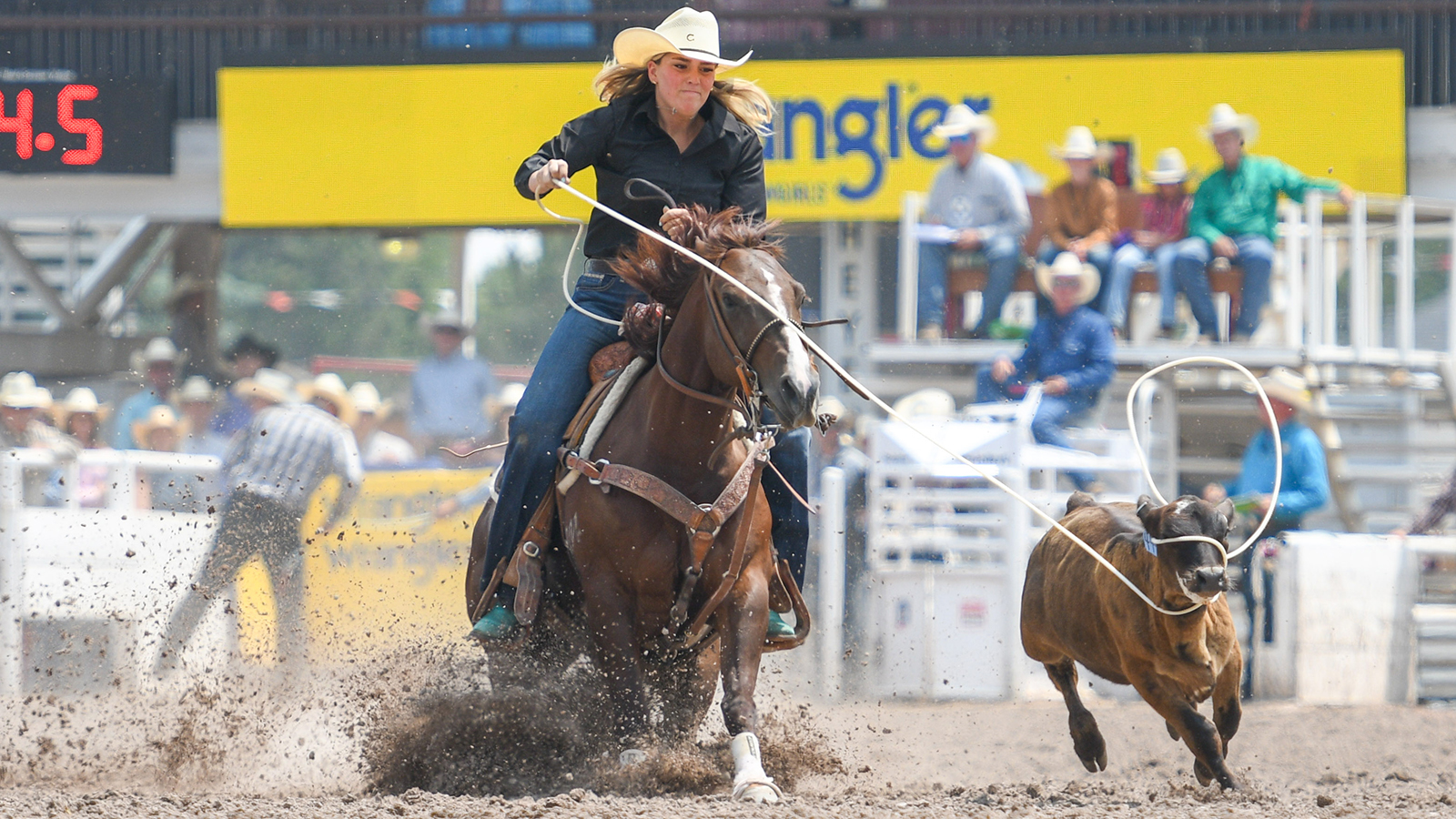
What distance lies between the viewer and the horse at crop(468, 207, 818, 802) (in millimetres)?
4547

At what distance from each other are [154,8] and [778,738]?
8.62 m

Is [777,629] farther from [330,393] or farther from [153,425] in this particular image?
[153,425]

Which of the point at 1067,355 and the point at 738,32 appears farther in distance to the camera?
the point at 738,32

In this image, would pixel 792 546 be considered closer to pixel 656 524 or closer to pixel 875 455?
pixel 656 524

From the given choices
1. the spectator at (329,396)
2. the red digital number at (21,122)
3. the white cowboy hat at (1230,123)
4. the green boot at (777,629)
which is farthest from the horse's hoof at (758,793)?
the red digital number at (21,122)

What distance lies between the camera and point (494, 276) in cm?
4006

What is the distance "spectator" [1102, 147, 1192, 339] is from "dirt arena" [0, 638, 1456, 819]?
268 centimetres

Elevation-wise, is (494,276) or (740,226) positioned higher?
(494,276)

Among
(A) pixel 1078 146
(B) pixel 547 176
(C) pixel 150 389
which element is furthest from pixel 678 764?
(C) pixel 150 389

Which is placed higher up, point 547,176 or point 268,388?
point 547,176

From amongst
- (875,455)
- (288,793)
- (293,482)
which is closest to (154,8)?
(293,482)

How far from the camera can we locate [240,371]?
11539 mm

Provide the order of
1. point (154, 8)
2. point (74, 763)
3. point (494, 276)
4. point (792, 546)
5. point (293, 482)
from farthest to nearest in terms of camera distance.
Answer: point (494, 276) → point (154, 8) → point (293, 482) → point (74, 763) → point (792, 546)

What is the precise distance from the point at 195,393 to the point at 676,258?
7.71 metres
